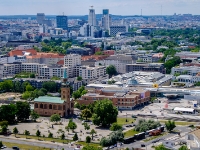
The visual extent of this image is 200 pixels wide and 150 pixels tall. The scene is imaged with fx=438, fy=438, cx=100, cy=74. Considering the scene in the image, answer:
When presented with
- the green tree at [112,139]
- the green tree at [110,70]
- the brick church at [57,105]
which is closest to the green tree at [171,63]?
the green tree at [110,70]

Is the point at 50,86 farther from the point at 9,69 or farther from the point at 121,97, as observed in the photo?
the point at 9,69

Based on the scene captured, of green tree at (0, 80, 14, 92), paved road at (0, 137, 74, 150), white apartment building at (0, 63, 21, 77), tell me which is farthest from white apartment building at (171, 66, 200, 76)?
paved road at (0, 137, 74, 150)

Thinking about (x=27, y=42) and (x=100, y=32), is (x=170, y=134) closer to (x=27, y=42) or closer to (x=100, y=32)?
(x=27, y=42)

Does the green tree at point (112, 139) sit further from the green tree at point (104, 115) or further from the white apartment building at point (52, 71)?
the white apartment building at point (52, 71)

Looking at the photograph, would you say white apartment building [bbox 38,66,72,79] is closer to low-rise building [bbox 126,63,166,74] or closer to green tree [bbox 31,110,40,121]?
low-rise building [bbox 126,63,166,74]

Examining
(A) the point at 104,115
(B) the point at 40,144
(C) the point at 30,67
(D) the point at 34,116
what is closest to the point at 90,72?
(C) the point at 30,67

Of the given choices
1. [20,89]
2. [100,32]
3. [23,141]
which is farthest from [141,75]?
[100,32]
